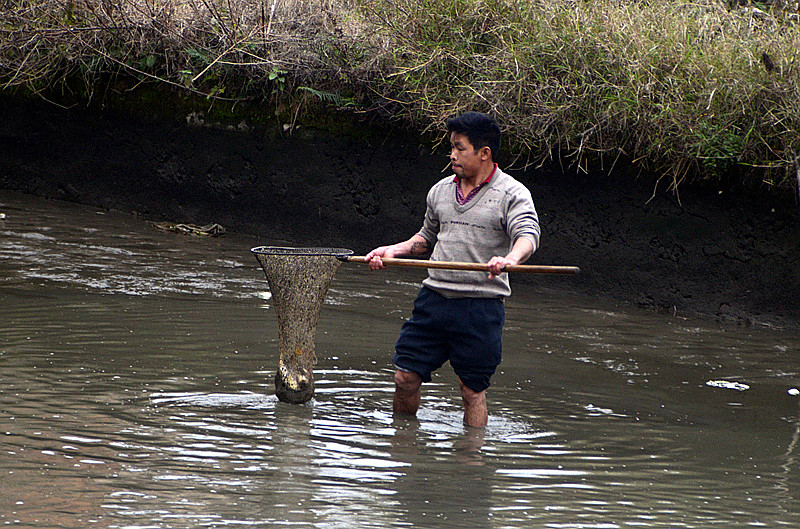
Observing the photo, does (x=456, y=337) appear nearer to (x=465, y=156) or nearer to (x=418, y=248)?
(x=418, y=248)

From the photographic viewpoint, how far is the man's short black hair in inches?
171

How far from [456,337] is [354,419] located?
2.29ft

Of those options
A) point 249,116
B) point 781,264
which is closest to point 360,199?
point 249,116

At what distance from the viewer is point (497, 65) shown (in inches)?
347

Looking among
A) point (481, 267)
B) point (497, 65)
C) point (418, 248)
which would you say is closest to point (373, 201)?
point (497, 65)

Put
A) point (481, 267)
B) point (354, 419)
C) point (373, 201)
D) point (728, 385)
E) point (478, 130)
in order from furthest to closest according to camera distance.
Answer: point (373, 201), point (728, 385), point (354, 419), point (478, 130), point (481, 267)

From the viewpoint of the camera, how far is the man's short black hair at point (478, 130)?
14.3 ft

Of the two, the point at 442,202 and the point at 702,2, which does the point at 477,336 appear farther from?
the point at 702,2

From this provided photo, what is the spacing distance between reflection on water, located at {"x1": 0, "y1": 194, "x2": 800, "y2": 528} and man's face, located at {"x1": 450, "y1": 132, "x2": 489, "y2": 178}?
1.32m

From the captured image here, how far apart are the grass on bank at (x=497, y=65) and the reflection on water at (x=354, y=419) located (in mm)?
1699

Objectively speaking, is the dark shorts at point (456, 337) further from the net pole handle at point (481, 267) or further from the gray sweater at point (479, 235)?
the net pole handle at point (481, 267)

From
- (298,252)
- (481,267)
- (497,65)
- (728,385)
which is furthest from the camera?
(497,65)

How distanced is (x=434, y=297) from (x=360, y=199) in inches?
206

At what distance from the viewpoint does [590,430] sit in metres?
4.68
